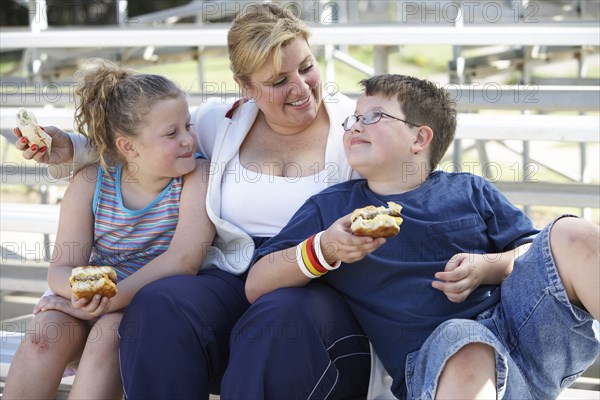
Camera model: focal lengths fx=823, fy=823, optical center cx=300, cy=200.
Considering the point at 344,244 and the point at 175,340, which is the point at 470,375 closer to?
the point at 344,244

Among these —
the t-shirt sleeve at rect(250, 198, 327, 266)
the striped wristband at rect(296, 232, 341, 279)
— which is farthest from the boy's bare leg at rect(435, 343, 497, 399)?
the t-shirt sleeve at rect(250, 198, 327, 266)

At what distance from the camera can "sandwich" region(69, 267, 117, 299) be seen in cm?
162

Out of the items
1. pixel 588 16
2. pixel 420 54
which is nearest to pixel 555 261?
pixel 588 16

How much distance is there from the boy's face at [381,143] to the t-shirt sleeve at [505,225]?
20 cm

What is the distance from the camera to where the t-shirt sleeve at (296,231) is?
1673 millimetres

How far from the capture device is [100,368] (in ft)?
5.36

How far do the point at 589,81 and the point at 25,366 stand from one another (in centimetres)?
298

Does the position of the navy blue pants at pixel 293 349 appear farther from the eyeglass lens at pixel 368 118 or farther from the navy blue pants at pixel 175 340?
the eyeglass lens at pixel 368 118

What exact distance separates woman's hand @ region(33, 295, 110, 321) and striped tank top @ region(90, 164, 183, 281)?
127 millimetres

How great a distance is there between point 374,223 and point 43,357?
75 cm

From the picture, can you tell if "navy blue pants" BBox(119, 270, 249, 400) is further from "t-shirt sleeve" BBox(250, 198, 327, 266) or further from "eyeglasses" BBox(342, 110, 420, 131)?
"eyeglasses" BBox(342, 110, 420, 131)

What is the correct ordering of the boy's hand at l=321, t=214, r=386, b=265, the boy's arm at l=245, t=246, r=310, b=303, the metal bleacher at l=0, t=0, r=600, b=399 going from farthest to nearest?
the metal bleacher at l=0, t=0, r=600, b=399 < the boy's arm at l=245, t=246, r=310, b=303 < the boy's hand at l=321, t=214, r=386, b=265

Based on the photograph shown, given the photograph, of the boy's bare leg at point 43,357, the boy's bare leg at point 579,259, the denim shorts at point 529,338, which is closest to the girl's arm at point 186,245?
the boy's bare leg at point 43,357

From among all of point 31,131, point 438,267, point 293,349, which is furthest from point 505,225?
point 31,131
